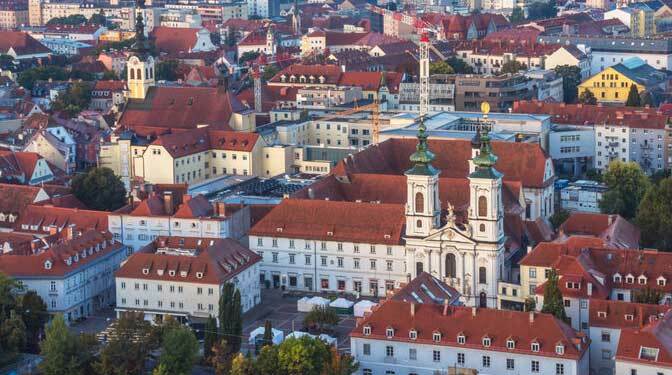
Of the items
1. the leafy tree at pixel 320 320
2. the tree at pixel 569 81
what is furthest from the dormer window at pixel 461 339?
the tree at pixel 569 81

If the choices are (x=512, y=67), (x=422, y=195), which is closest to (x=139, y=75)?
(x=512, y=67)

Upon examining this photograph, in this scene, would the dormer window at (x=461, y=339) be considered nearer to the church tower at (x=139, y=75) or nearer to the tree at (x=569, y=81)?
the church tower at (x=139, y=75)

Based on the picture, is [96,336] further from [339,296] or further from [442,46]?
[442,46]

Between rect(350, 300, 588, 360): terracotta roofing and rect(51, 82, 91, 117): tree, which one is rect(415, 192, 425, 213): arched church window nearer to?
rect(350, 300, 588, 360): terracotta roofing

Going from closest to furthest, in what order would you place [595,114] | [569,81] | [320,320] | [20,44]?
[320,320] → [595,114] → [569,81] → [20,44]

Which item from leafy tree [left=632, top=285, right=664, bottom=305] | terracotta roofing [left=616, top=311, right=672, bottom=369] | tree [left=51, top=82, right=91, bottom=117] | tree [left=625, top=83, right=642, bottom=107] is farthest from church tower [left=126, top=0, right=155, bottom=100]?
terracotta roofing [left=616, top=311, right=672, bottom=369]

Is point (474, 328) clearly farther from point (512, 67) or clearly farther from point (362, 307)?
point (512, 67)
